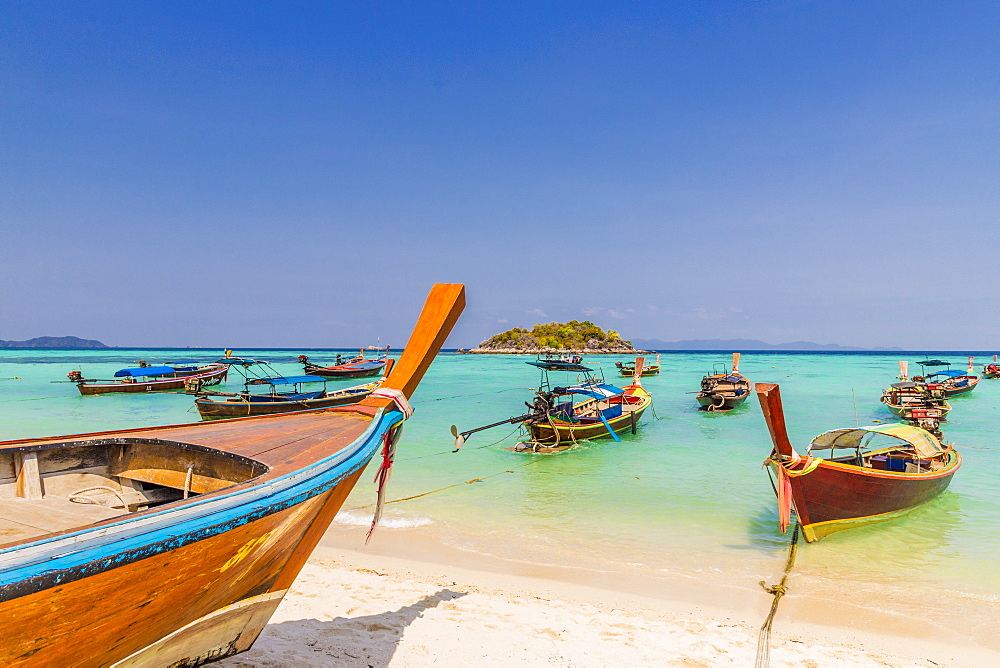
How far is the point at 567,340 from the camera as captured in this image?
126 meters

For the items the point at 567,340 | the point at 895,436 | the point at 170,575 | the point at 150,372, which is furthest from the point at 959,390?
the point at 567,340

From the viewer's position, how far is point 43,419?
2656cm

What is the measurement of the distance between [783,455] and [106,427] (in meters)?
27.6

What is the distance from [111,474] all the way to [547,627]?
15.3 feet

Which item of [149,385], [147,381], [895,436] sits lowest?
[149,385]

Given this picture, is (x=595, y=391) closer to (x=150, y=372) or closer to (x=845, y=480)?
(x=845, y=480)

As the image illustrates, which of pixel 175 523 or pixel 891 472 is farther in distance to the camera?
pixel 891 472

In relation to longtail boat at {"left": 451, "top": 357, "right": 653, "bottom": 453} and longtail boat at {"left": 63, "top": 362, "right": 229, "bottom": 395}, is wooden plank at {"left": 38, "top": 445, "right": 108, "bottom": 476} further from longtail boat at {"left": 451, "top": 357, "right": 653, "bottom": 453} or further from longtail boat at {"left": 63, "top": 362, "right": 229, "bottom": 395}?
longtail boat at {"left": 63, "top": 362, "right": 229, "bottom": 395}

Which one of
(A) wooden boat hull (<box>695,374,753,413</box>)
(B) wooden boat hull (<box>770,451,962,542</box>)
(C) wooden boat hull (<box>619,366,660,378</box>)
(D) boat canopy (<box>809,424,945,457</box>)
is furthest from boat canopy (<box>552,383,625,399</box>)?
(C) wooden boat hull (<box>619,366,660,378</box>)

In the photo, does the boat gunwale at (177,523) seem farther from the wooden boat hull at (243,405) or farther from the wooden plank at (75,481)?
the wooden boat hull at (243,405)

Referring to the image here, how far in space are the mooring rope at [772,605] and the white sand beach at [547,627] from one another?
71 mm

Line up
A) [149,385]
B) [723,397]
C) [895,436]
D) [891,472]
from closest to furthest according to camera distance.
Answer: [891,472]
[895,436]
[723,397]
[149,385]

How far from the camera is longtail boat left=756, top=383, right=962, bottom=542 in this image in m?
8.61

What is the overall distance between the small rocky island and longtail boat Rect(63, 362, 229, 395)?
8185cm
